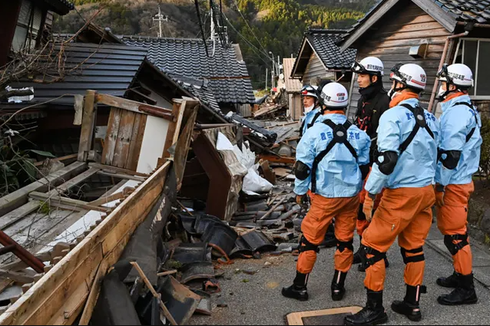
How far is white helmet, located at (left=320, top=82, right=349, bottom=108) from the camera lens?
4023mm

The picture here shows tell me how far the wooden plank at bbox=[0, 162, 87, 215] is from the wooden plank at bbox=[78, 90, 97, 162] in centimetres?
22

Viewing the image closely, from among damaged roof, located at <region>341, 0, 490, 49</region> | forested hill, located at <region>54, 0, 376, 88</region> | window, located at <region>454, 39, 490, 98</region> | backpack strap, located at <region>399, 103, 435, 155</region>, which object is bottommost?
backpack strap, located at <region>399, 103, 435, 155</region>

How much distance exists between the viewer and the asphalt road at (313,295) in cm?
377

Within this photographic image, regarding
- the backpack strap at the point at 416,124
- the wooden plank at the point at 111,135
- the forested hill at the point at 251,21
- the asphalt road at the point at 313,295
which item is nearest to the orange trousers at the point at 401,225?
the backpack strap at the point at 416,124

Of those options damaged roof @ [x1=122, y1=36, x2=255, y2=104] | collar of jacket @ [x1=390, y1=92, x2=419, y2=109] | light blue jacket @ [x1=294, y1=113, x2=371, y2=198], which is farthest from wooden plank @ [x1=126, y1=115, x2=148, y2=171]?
damaged roof @ [x1=122, y1=36, x2=255, y2=104]

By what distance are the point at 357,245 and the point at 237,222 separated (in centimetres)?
253

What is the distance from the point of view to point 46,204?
4.98m

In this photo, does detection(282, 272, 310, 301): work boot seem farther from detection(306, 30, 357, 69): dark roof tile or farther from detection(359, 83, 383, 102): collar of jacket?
detection(306, 30, 357, 69): dark roof tile

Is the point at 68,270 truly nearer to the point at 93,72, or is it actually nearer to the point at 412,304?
the point at 412,304

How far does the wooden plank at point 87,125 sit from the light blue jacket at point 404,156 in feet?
15.8

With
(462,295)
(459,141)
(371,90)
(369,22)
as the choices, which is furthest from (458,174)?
(369,22)

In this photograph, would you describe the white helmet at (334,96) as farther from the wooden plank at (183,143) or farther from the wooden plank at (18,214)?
the wooden plank at (18,214)

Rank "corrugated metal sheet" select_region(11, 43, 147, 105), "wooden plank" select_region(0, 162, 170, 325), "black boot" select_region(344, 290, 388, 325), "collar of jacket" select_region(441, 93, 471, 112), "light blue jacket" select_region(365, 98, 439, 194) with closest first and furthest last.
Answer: "wooden plank" select_region(0, 162, 170, 325) < "light blue jacket" select_region(365, 98, 439, 194) < "black boot" select_region(344, 290, 388, 325) < "collar of jacket" select_region(441, 93, 471, 112) < "corrugated metal sheet" select_region(11, 43, 147, 105)

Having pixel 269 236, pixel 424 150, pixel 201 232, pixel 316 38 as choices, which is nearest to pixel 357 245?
pixel 269 236
